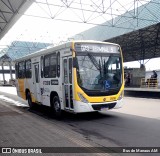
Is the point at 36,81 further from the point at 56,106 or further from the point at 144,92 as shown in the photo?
the point at 144,92

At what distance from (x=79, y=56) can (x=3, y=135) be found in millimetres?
4028

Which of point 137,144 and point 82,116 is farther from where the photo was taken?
point 82,116

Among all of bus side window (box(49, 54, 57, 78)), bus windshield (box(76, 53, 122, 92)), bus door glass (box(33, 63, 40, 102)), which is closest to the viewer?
bus windshield (box(76, 53, 122, 92))

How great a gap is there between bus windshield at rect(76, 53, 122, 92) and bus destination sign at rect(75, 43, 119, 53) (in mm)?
170

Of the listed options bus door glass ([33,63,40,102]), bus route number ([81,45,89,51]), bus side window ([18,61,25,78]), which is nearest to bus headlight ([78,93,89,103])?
bus route number ([81,45,89,51])

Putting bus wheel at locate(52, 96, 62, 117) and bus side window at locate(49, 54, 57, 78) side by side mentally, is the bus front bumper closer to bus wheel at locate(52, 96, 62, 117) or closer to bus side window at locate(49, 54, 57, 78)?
bus wheel at locate(52, 96, 62, 117)

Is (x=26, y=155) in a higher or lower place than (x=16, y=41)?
lower

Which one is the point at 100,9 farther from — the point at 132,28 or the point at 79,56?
the point at 79,56

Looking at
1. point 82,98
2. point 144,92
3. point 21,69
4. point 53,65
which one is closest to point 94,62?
point 82,98

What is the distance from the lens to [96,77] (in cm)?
1049

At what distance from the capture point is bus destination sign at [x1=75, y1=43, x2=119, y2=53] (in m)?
10.6

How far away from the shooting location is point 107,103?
10641 millimetres

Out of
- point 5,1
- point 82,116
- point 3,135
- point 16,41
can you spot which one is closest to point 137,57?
point 16,41

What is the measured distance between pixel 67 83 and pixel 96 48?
1.81m
